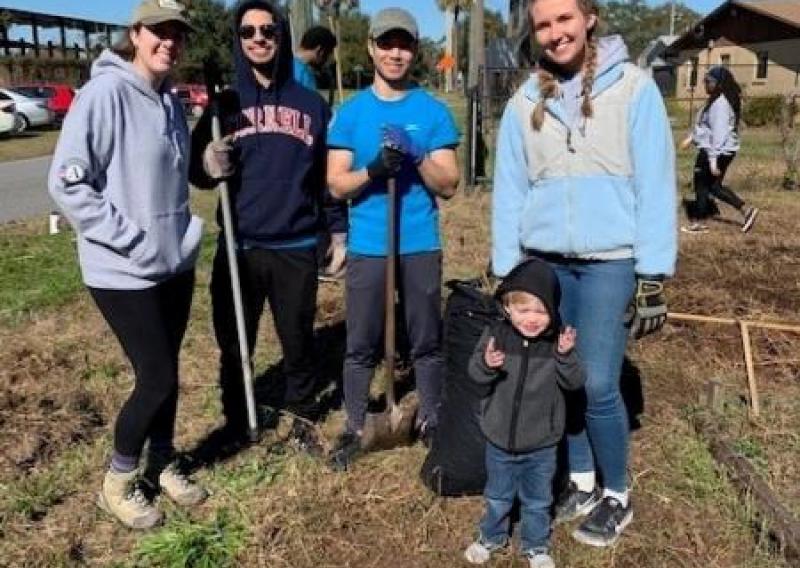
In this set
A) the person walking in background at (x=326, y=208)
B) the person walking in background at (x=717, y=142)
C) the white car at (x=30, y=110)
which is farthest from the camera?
the white car at (x=30, y=110)

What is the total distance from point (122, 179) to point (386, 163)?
95 centimetres

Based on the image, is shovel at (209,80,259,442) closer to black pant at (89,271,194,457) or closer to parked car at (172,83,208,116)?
parked car at (172,83,208,116)

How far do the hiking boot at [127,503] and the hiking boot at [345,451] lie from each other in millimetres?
764

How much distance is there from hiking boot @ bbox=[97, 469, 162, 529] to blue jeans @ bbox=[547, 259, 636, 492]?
1.69 meters

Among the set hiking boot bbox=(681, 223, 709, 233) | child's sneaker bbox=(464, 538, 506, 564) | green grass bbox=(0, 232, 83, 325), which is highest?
green grass bbox=(0, 232, 83, 325)

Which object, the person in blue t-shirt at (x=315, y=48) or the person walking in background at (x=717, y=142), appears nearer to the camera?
the person in blue t-shirt at (x=315, y=48)

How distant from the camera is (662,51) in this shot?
1711 inches

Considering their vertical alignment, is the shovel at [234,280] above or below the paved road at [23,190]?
above

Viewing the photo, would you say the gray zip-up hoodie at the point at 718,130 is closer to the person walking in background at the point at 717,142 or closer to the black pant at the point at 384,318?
the person walking in background at the point at 717,142

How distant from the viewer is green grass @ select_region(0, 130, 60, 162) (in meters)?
19.1

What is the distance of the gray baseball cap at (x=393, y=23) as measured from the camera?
3.26 meters

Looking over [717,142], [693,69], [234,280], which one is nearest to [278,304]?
[234,280]

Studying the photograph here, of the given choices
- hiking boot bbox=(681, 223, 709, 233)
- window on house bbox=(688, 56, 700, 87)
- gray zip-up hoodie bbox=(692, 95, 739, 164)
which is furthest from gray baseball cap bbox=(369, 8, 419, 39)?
window on house bbox=(688, 56, 700, 87)

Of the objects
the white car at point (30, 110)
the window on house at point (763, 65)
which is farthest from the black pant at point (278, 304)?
the window on house at point (763, 65)
